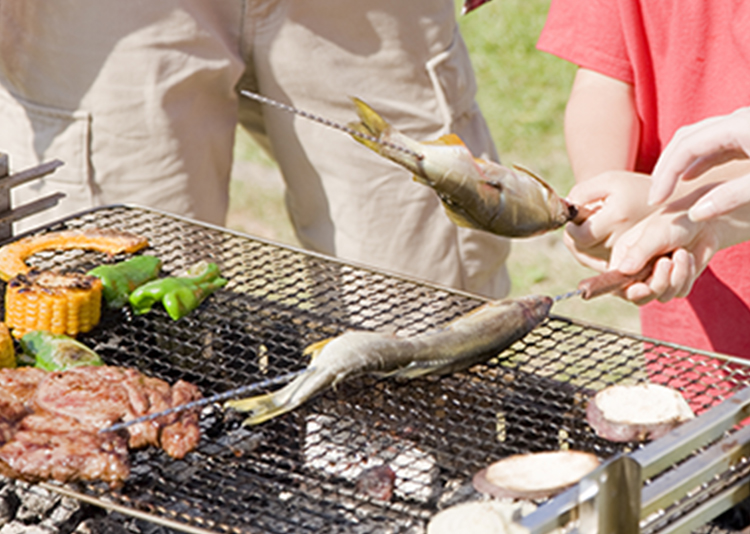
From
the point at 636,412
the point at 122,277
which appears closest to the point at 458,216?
the point at 636,412

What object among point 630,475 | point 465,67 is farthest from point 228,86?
point 630,475

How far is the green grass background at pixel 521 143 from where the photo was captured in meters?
5.75

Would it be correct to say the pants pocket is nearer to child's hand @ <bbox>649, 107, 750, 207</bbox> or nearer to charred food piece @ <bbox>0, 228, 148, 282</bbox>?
charred food piece @ <bbox>0, 228, 148, 282</bbox>

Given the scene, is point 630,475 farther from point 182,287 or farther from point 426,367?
point 182,287

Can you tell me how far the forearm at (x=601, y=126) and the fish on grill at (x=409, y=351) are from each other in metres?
0.52

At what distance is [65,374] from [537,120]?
5887 mm

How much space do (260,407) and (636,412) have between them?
817mm

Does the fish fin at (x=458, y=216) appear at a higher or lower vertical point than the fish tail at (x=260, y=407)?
higher

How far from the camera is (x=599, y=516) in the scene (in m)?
1.46

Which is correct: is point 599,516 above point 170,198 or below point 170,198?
above

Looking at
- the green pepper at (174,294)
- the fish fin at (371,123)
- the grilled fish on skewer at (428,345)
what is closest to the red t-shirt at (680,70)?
the grilled fish on skewer at (428,345)

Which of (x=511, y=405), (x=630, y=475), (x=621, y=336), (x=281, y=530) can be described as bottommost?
(x=281, y=530)

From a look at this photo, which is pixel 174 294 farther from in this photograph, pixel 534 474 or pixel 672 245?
pixel 672 245

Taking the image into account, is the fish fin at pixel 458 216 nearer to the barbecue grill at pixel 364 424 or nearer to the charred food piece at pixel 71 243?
the barbecue grill at pixel 364 424
